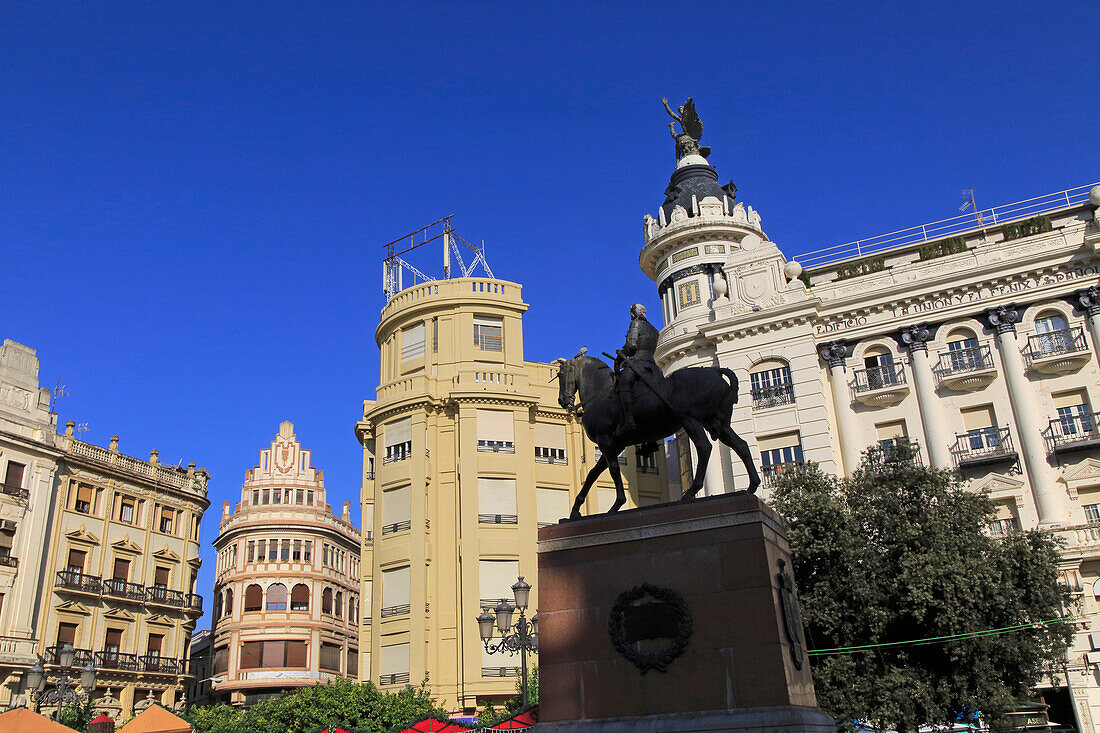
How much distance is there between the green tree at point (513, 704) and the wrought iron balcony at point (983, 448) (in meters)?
17.1

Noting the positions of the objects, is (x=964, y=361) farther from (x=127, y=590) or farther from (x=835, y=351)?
(x=127, y=590)

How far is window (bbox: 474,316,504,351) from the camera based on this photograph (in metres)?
45.2

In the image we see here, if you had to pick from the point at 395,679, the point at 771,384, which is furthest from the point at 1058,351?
the point at 395,679

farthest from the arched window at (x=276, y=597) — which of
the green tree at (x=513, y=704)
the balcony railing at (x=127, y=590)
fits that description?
the green tree at (x=513, y=704)

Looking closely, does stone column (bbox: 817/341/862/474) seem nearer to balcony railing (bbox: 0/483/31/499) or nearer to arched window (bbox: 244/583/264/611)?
balcony railing (bbox: 0/483/31/499)

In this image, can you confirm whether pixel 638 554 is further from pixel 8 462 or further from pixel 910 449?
pixel 8 462

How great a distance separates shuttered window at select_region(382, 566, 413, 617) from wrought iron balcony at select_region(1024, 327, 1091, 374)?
1041 inches

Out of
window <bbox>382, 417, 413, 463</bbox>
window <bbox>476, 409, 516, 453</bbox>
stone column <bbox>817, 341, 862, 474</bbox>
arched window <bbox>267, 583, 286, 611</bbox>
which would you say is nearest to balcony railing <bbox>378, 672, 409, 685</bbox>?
window <bbox>382, 417, 413, 463</bbox>

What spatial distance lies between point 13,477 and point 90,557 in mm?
5745

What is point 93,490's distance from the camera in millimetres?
47656

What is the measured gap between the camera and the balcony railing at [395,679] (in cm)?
3912

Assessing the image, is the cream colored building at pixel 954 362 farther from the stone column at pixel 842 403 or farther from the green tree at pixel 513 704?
the green tree at pixel 513 704

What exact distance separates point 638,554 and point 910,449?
52.4 feet

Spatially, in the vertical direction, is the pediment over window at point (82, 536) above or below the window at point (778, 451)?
above
